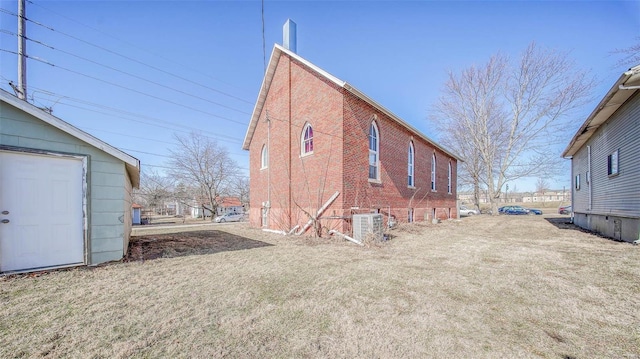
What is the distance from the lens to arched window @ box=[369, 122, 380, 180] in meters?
12.2

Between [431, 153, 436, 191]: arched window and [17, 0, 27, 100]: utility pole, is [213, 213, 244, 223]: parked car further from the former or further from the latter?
[431, 153, 436, 191]: arched window

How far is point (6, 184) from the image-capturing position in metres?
5.22

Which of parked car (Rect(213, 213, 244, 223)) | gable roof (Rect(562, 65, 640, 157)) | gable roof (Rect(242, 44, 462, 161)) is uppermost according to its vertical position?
gable roof (Rect(242, 44, 462, 161))

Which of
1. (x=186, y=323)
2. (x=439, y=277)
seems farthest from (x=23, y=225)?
(x=439, y=277)

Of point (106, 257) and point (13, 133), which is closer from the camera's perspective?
point (13, 133)

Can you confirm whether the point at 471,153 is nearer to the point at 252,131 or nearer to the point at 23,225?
the point at 252,131

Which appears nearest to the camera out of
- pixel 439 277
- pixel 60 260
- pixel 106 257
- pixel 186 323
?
pixel 186 323

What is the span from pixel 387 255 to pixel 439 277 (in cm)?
212

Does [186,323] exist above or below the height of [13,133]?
below

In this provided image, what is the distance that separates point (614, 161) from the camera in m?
10.0

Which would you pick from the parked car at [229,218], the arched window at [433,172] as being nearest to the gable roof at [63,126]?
the arched window at [433,172]

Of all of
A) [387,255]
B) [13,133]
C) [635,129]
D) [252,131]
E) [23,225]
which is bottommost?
[387,255]

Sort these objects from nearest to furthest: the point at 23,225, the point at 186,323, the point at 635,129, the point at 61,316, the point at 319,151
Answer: the point at 186,323, the point at 61,316, the point at 23,225, the point at 635,129, the point at 319,151

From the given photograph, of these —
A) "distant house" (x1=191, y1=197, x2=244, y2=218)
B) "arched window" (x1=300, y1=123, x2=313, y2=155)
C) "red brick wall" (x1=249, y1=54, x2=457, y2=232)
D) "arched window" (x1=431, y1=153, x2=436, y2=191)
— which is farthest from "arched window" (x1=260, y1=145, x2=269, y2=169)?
"distant house" (x1=191, y1=197, x2=244, y2=218)
